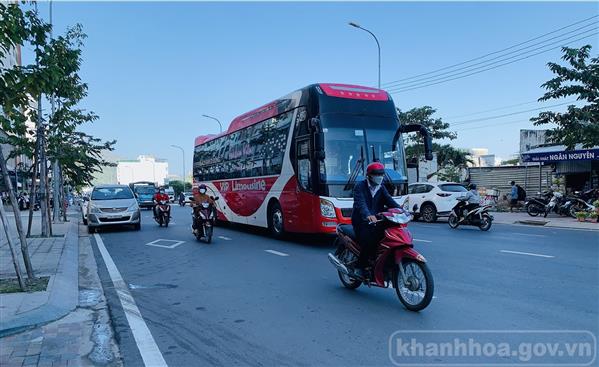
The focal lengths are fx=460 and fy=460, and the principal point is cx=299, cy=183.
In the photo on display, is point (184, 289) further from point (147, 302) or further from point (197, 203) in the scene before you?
point (197, 203)

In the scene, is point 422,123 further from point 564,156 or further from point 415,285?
point 415,285

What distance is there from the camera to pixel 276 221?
41.8 feet

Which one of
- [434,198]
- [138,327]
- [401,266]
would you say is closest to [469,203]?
[434,198]

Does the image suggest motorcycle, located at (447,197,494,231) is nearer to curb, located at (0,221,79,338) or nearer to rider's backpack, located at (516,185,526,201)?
rider's backpack, located at (516,185,526,201)

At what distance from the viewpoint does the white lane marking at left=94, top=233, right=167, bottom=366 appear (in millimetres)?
4273

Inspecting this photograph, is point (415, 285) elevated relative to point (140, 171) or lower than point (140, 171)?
lower

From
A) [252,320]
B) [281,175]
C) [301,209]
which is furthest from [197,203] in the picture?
[252,320]

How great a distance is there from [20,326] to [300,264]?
4.97 m

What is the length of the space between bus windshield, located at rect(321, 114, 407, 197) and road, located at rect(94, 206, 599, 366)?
1.79m

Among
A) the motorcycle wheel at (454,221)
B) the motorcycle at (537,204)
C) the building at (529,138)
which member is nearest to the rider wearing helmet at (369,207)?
the motorcycle wheel at (454,221)

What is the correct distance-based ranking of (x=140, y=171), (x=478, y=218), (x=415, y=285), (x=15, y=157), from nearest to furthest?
(x=415, y=285) < (x=15, y=157) < (x=478, y=218) < (x=140, y=171)

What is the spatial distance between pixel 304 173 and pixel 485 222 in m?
7.69

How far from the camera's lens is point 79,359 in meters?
4.21

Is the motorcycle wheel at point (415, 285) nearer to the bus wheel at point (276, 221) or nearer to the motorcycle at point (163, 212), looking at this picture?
the bus wheel at point (276, 221)
